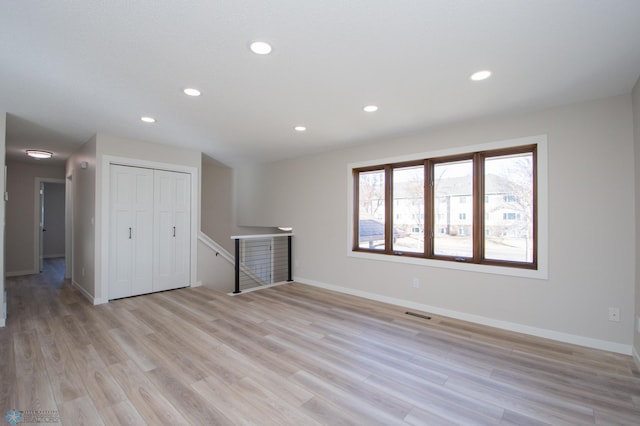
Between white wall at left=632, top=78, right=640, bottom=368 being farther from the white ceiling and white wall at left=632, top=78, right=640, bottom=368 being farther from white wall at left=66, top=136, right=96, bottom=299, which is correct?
white wall at left=66, top=136, right=96, bottom=299

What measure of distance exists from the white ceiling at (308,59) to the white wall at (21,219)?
12.4 ft

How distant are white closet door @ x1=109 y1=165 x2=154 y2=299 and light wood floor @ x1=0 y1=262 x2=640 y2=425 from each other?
68 cm

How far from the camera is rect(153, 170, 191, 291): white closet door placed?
184 inches

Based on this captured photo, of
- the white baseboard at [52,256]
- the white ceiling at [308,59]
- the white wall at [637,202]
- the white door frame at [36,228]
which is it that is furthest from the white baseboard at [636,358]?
the white baseboard at [52,256]

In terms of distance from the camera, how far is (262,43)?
1920 millimetres

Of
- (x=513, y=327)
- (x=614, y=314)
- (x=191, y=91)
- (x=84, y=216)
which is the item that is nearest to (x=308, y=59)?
(x=191, y=91)

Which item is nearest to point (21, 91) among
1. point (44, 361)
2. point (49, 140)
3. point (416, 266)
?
point (49, 140)

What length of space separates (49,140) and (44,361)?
3.52 metres

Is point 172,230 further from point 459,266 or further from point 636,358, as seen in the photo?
point 636,358

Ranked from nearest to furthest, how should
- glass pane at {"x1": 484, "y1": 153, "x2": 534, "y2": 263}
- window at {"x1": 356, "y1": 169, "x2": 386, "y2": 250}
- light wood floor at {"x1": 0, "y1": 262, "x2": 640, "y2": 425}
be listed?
light wood floor at {"x1": 0, "y1": 262, "x2": 640, "y2": 425}
glass pane at {"x1": 484, "y1": 153, "x2": 534, "y2": 263}
window at {"x1": 356, "y1": 169, "x2": 386, "y2": 250}

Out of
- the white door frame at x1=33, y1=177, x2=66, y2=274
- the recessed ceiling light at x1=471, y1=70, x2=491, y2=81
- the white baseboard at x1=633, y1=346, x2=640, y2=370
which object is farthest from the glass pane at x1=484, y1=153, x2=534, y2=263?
the white door frame at x1=33, y1=177, x2=66, y2=274

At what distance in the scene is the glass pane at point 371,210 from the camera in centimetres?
449

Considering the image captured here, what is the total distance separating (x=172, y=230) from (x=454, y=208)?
4342mm

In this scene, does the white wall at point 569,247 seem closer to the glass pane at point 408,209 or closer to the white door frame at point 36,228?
the glass pane at point 408,209
